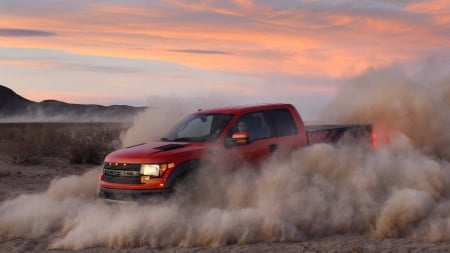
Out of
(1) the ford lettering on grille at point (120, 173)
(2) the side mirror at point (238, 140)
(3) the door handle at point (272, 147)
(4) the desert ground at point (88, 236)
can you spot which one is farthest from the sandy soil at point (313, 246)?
(3) the door handle at point (272, 147)

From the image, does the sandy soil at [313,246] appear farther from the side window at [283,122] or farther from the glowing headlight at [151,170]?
the side window at [283,122]

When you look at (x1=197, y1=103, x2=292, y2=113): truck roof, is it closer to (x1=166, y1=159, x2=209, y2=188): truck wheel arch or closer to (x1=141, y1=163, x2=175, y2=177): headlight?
(x1=166, y1=159, x2=209, y2=188): truck wheel arch

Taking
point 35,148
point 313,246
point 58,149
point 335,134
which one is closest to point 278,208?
point 313,246

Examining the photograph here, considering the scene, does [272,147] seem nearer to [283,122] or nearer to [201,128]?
[283,122]

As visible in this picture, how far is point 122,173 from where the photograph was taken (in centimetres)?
970

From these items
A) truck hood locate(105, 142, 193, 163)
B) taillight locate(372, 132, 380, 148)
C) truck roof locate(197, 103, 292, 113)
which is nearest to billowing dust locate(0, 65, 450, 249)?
taillight locate(372, 132, 380, 148)

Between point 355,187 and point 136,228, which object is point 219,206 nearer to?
point 136,228

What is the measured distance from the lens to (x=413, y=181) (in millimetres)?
10391

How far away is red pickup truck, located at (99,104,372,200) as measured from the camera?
9359 mm

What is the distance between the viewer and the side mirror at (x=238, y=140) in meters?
9.31

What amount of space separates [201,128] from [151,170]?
176cm

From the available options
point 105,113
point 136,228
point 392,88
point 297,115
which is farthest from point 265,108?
point 105,113

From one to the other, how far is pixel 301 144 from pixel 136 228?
3.52 meters

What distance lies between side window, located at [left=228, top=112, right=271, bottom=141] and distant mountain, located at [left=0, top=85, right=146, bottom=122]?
124m
